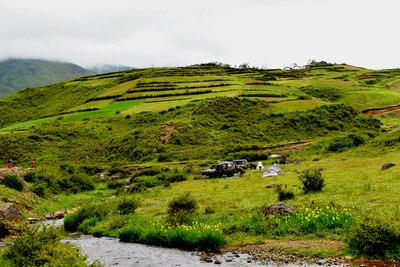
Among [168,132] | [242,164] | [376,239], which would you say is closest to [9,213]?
[376,239]

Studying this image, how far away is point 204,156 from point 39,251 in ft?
199

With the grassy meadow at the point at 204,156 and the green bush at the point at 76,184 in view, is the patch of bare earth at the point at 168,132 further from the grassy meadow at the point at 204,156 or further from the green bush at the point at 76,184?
the green bush at the point at 76,184

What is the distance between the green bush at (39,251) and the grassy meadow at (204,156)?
831 cm

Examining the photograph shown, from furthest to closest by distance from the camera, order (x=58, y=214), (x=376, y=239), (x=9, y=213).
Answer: (x=58, y=214)
(x=9, y=213)
(x=376, y=239)

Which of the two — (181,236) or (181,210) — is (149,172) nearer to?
(181,210)

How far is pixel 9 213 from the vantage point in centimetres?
3331

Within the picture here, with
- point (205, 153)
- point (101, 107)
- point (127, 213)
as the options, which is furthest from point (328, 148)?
point (101, 107)

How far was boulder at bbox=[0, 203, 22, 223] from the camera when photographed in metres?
32.7

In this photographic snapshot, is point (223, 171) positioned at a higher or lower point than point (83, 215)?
Answer: lower

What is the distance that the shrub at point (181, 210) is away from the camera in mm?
27291

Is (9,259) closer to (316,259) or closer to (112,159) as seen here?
(316,259)

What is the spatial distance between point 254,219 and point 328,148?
5098 cm

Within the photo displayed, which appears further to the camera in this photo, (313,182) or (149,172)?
(149,172)

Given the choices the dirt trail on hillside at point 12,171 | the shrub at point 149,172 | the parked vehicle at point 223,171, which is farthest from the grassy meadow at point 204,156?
the parked vehicle at point 223,171
